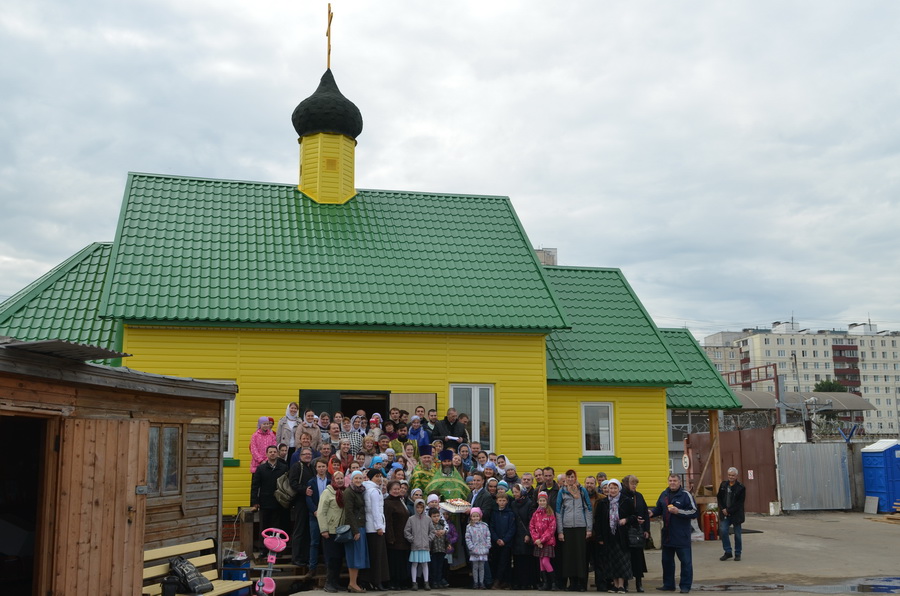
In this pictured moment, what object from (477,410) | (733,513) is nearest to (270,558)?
(477,410)

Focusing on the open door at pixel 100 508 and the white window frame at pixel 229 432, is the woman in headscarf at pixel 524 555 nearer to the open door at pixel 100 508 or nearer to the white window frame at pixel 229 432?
the open door at pixel 100 508

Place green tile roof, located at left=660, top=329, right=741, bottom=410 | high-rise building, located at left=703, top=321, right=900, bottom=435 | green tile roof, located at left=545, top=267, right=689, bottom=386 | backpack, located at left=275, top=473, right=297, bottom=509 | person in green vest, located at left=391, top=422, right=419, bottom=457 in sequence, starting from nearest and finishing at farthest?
backpack, located at left=275, top=473, right=297, bottom=509, person in green vest, located at left=391, top=422, right=419, bottom=457, green tile roof, located at left=545, top=267, right=689, bottom=386, green tile roof, located at left=660, top=329, right=741, bottom=410, high-rise building, located at left=703, top=321, right=900, bottom=435

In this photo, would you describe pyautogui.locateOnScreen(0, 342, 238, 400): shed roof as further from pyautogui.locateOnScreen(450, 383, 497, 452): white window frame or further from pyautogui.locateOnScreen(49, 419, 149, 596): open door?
pyautogui.locateOnScreen(450, 383, 497, 452): white window frame

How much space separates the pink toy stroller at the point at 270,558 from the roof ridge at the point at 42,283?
298 inches

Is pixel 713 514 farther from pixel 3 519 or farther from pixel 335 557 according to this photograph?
pixel 3 519

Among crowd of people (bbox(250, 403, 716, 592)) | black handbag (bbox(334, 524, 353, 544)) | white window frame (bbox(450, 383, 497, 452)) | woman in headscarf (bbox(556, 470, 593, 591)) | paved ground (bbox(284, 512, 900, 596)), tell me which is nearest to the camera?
black handbag (bbox(334, 524, 353, 544))

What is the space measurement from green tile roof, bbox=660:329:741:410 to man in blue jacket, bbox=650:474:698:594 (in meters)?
5.91

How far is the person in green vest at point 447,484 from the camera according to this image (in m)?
13.6

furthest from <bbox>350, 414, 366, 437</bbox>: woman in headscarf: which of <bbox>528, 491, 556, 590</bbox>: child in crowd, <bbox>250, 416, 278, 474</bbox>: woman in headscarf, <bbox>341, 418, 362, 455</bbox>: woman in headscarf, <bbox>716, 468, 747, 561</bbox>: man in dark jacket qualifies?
<bbox>716, 468, 747, 561</bbox>: man in dark jacket

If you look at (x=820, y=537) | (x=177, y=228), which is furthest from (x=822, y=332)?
(x=177, y=228)

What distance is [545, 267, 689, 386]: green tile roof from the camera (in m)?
18.8

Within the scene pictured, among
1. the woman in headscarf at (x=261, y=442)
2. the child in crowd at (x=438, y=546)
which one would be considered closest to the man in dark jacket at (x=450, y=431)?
the child in crowd at (x=438, y=546)

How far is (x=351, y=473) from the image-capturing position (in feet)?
41.5

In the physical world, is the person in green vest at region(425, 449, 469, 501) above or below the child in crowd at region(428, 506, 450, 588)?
above
